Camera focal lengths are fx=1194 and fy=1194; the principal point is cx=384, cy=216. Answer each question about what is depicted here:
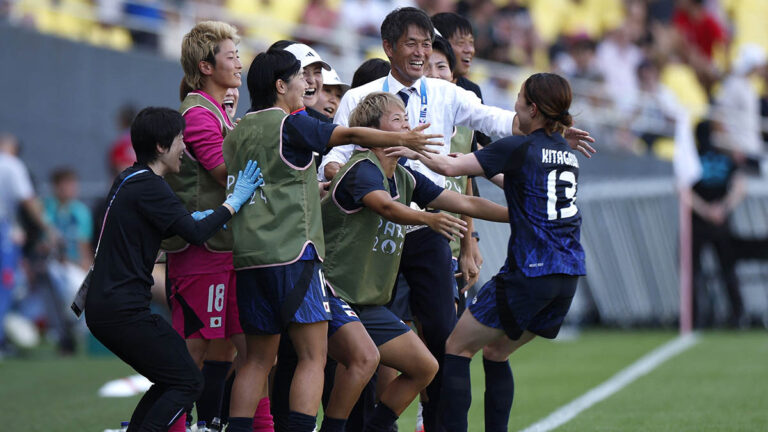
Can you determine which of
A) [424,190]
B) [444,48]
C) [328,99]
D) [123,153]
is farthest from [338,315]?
[123,153]

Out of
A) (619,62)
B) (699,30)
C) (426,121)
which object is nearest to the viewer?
(426,121)

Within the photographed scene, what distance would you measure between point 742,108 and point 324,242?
45.4ft

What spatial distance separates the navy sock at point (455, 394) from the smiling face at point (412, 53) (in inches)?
65.7

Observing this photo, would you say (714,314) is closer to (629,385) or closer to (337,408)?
(629,385)

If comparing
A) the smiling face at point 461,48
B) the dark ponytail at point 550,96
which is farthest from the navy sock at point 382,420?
the smiling face at point 461,48

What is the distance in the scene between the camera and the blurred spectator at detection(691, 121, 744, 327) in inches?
614

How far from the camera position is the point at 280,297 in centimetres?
575

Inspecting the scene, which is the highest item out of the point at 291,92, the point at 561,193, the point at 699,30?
the point at 699,30

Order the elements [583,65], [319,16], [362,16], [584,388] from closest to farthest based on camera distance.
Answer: [584,388] → [319,16] → [362,16] → [583,65]

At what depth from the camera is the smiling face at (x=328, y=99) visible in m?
7.62

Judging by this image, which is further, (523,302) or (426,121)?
(426,121)

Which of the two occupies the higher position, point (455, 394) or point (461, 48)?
Answer: point (461, 48)

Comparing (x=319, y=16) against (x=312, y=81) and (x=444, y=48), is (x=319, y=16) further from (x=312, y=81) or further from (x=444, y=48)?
(x=312, y=81)

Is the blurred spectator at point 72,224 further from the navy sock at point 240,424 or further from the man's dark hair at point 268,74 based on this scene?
the navy sock at point 240,424
